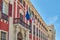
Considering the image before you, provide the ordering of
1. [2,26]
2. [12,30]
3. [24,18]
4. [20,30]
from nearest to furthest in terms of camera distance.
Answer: [2,26] → [12,30] → [20,30] → [24,18]

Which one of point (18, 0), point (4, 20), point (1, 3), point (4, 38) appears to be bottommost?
point (4, 38)

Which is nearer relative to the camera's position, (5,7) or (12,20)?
(5,7)

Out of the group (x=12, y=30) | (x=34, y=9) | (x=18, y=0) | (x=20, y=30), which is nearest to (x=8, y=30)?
(x=12, y=30)

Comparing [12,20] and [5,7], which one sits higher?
[5,7]

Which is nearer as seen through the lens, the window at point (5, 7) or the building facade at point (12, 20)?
the building facade at point (12, 20)

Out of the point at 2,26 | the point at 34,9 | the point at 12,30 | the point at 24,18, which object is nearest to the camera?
the point at 2,26

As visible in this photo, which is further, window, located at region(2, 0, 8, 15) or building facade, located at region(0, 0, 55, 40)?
window, located at region(2, 0, 8, 15)

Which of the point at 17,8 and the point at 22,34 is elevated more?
the point at 17,8

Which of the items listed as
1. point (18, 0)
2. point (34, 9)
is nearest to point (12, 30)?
point (18, 0)

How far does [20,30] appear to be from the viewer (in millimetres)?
31594

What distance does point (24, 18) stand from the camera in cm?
3559

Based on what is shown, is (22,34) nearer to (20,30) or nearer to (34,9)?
(20,30)

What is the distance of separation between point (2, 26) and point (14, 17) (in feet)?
13.8

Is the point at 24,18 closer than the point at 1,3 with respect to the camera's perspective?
No
